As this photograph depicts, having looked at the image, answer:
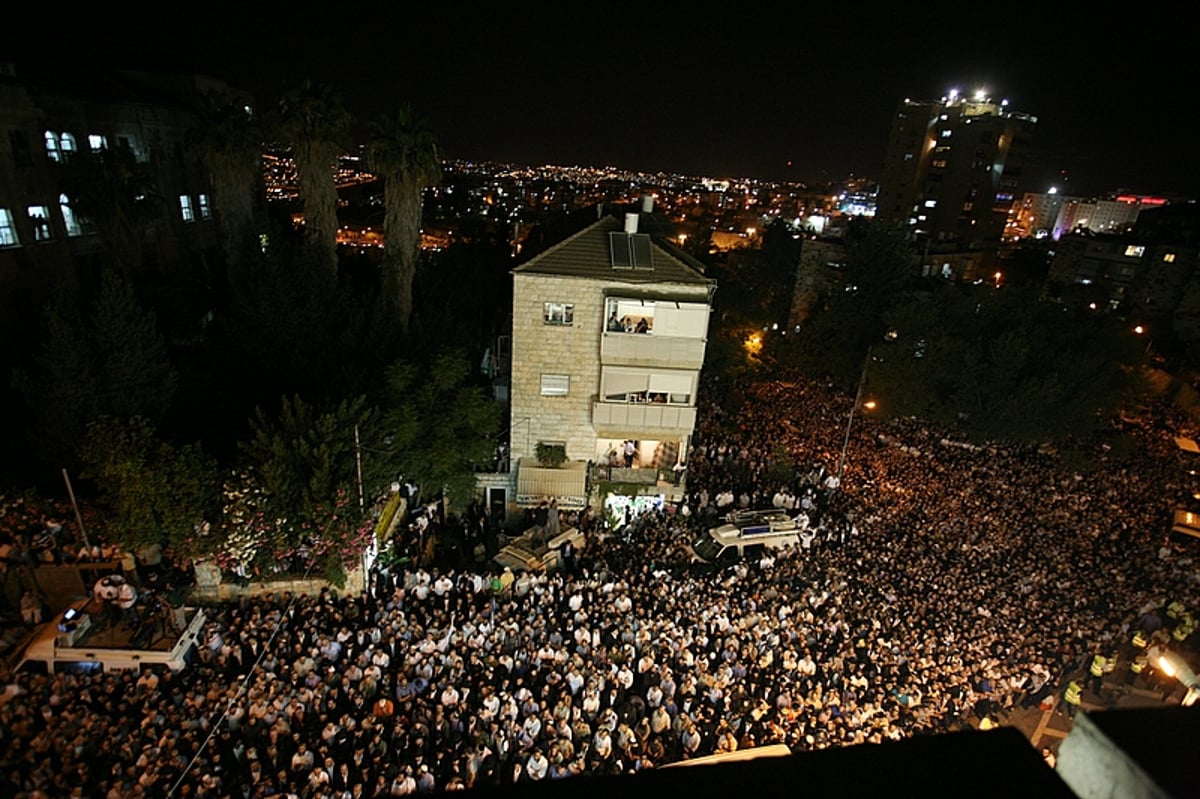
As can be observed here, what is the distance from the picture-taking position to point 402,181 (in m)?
22.7

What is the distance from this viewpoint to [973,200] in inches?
3142

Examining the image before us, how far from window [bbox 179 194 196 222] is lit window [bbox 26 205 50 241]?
9.15 m

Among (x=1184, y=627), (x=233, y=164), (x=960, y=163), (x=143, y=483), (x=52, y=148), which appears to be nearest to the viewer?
(x=143, y=483)

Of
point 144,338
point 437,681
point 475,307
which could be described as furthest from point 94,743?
point 475,307

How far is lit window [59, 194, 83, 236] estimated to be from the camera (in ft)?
88.6

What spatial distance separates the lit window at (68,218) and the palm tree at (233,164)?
359 inches

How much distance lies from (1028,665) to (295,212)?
10117 centimetres

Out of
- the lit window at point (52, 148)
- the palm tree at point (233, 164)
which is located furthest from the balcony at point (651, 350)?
the lit window at point (52, 148)

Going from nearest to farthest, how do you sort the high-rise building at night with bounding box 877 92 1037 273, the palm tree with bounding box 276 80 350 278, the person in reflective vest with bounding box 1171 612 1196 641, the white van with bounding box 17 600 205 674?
the white van with bounding box 17 600 205 674 < the person in reflective vest with bounding box 1171 612 1196 641 < the palm tree with bounding box 276 80 350 278 < the high-rise building at night with bounding box 877 92 1037 273

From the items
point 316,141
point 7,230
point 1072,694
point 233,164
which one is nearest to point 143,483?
point 316,141

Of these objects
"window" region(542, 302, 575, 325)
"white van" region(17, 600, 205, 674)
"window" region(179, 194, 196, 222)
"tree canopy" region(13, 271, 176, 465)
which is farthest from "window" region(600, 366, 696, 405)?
"window" region(179, 194, 196, 222)

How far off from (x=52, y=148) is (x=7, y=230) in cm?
475

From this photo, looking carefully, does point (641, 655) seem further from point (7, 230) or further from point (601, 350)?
point (7, 230)

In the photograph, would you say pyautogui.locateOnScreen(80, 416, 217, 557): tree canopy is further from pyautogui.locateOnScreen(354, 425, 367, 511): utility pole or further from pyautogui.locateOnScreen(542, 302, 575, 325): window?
pyautogui.locateOnScreen(542, 302, 575, 325): window
